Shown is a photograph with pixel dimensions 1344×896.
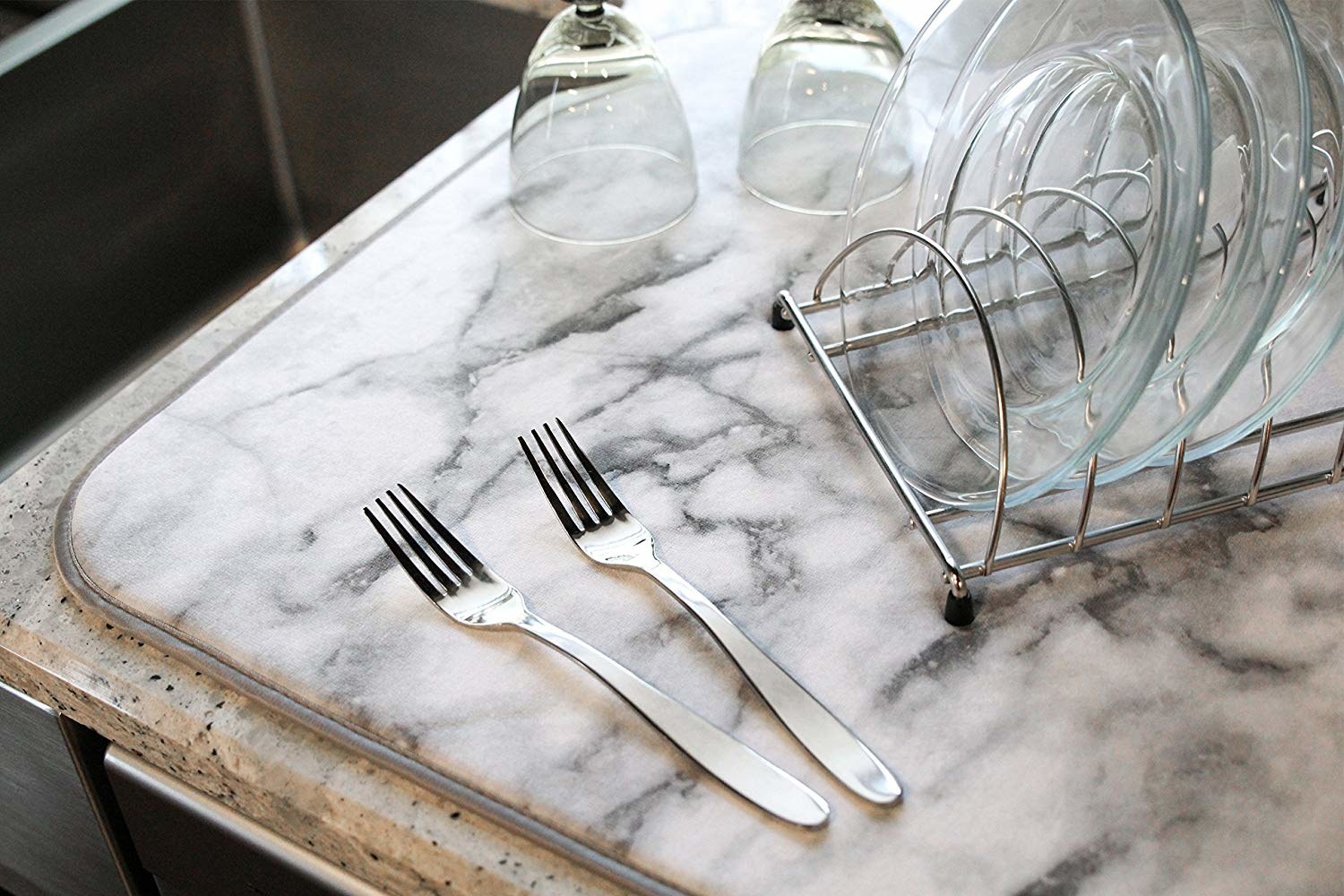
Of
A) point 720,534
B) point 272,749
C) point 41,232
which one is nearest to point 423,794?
point 272,749

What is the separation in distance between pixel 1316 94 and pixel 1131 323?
0.18 metres

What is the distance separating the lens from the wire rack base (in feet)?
2.08

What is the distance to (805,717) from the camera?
58 centimetres

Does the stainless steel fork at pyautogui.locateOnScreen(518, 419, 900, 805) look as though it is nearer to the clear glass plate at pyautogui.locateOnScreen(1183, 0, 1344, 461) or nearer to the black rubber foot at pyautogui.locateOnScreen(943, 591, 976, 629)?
the black rubber foot at pyautogui.locateOnScreen(943, 591, 976, 629)

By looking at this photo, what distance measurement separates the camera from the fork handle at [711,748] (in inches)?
21.5

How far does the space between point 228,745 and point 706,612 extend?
0.23 m

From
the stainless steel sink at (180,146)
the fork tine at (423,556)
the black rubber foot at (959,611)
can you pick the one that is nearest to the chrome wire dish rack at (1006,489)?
the black rubber foot at (959,611)

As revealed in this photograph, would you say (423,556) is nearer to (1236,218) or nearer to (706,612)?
(706,612)

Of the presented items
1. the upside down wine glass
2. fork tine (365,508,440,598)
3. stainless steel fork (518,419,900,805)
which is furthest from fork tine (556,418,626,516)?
the upside down wine glass

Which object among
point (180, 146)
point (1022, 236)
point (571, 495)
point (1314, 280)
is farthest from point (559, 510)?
point (180, 146)

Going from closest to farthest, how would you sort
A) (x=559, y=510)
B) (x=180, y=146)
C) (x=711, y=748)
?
(x=711, y=748)
(x=559, y=510)
(x=180, y=146)

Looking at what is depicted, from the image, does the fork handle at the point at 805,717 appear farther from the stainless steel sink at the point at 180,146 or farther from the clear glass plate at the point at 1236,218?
the stainless steel sink at the point at 180,146

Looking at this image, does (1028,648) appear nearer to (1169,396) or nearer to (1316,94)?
(1169,396)

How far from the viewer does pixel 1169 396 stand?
628 millimetres
